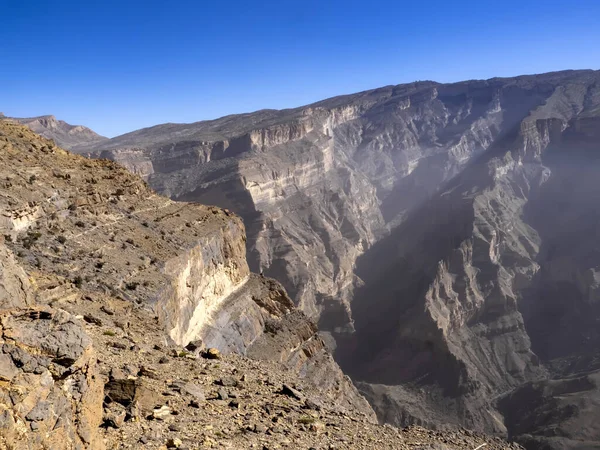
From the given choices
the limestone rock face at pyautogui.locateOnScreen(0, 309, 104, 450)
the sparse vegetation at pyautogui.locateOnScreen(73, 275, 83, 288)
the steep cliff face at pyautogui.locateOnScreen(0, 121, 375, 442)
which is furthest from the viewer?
the sparse vegetation at pyautogui.locateOnScreen(73, 275, 83, 288)

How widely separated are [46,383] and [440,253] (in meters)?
78.5

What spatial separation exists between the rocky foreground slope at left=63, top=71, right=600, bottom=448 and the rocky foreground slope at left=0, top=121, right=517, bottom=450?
97.5 feet

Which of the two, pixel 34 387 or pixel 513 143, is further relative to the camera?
pixel 513 143

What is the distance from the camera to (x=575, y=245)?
3287 inches

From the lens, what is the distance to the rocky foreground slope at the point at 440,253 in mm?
55375

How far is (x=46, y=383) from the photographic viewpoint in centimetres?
699

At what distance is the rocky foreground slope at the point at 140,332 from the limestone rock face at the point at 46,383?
2 centimetres

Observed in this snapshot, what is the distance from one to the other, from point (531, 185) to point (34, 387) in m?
117

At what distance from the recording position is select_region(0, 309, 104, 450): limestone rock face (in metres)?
6.40

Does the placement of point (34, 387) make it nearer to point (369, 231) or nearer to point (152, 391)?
point (152, 391)

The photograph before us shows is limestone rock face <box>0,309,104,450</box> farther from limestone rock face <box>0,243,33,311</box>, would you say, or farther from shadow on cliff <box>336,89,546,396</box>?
shadow on cliff <box>336,89,546,396</box>

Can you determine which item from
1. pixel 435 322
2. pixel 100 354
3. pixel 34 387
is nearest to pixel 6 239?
pixel 100 354

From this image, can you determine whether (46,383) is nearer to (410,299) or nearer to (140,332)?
(140,332)

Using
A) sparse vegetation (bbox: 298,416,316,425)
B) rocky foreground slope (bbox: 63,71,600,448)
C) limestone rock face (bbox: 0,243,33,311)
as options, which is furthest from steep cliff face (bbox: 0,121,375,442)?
rocky foreground slope (bbox: 63,71,600,448)
